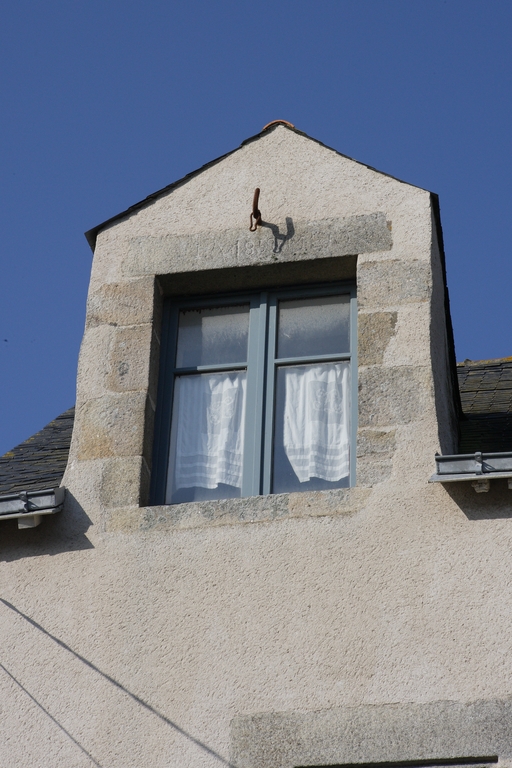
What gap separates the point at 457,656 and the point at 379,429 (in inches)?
45.4

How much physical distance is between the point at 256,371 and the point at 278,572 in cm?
117

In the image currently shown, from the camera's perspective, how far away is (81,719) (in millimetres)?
5152

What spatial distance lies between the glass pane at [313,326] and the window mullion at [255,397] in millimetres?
98

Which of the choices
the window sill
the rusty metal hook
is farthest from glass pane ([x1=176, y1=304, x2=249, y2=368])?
the window sill

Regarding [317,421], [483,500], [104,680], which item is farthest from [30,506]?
[483,500]

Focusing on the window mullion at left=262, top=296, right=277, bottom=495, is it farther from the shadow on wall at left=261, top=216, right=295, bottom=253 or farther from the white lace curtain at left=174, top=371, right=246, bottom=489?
the shadow on wall at left=261, top=216, right=295, bottom=253

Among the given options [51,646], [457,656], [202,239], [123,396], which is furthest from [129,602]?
[202,239]

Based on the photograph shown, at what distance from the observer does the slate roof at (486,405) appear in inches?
255

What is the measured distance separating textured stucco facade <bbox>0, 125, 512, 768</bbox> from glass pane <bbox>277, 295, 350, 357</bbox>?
0.53 feet

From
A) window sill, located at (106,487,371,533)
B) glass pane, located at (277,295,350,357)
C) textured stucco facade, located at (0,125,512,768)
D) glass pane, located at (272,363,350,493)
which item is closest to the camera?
textured stucco facade, located at (0,125,512,768)

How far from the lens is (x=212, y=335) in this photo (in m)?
6.30

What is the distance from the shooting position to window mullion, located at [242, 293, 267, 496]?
580cm

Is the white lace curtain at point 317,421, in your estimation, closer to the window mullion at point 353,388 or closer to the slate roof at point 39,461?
the window mullion at point 353,388

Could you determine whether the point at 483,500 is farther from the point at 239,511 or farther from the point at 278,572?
the point at 239,511
